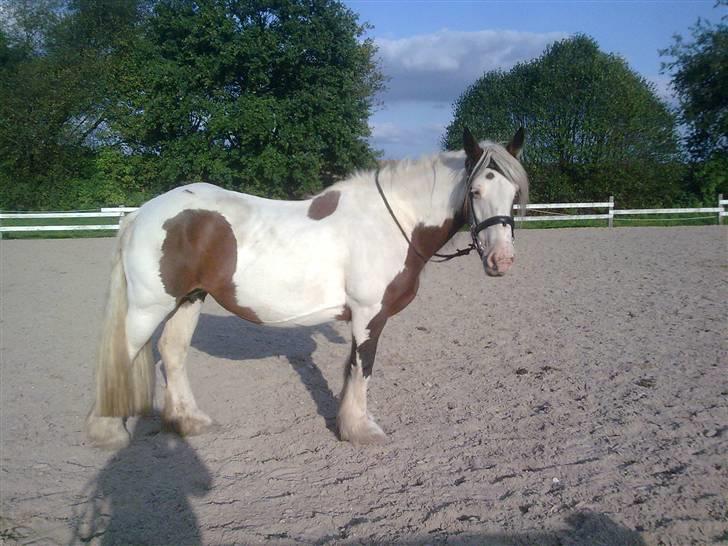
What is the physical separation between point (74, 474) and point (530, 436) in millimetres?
3066

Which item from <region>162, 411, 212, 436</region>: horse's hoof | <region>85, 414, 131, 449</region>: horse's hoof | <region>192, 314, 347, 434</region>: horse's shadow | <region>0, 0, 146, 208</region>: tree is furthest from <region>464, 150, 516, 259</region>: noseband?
<region>0, 0, 146, 208</region>: tree

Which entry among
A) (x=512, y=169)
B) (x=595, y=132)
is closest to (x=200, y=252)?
(x=512, y=169)

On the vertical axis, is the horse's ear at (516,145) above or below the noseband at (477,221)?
above

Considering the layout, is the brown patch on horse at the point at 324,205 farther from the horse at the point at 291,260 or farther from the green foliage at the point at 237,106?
the green foliage at the point at 237,106

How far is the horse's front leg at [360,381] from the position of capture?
12.0 feet

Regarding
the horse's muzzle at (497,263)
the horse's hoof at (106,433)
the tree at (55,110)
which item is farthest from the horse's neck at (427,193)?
the tree at (55,110)

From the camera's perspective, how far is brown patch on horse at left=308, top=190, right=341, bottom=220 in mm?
3744

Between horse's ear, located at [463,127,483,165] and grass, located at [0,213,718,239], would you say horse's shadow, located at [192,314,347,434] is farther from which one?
grass, located at [0,213,718,239]

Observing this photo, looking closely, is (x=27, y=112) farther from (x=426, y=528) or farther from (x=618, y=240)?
(x=426, y=528)

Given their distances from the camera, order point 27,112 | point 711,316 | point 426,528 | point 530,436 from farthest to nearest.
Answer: point 27,112 < point 711,316 < point 530,436 < point 426,528

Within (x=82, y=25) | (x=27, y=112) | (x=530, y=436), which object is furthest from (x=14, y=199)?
(x=530, y=436)

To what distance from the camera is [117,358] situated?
380 cm

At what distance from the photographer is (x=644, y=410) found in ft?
13.0

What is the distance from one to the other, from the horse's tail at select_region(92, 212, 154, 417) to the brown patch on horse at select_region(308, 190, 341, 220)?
54.7 inches
